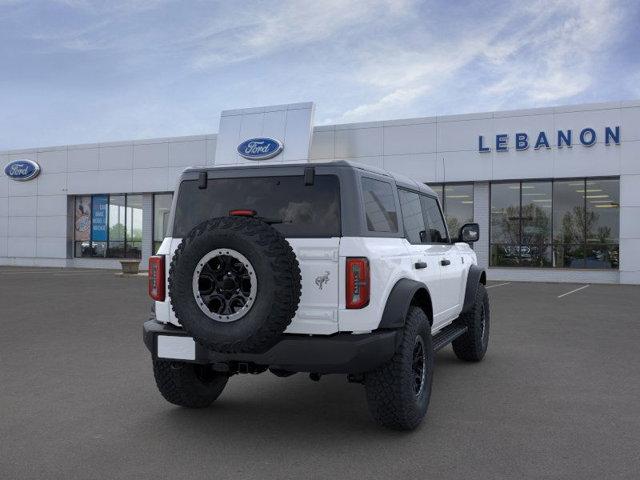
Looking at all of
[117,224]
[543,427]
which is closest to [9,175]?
[117,224]

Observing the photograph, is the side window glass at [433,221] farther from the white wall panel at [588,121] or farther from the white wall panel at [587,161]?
the white wall panel at [588,121]

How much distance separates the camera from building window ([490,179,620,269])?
22844mm

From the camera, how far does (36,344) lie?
8289 millimetres

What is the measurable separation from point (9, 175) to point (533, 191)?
84.8ft

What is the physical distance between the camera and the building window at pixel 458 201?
24.9 meters

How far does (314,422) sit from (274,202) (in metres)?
1.71

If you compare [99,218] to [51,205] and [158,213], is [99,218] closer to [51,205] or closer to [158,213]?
[51,205]

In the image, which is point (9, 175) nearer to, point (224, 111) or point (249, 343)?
point (224, 111)

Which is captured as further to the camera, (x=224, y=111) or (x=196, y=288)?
(x=224, y=111)

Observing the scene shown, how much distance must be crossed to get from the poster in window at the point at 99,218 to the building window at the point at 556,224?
61.2 ft

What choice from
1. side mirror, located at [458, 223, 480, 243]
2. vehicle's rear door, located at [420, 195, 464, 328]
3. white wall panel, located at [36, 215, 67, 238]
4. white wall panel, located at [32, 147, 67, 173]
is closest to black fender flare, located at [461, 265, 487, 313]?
vehicle's rear door, located at [420, 195, 464, 328]

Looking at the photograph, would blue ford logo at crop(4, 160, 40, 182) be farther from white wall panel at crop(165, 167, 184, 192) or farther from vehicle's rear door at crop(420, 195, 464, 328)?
vehicle's rear door at crop(420, 195, 464, 328)

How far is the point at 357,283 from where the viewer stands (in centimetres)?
412

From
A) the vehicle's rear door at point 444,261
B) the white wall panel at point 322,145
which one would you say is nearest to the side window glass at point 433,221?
the vehicle's rear door at point 444,261
